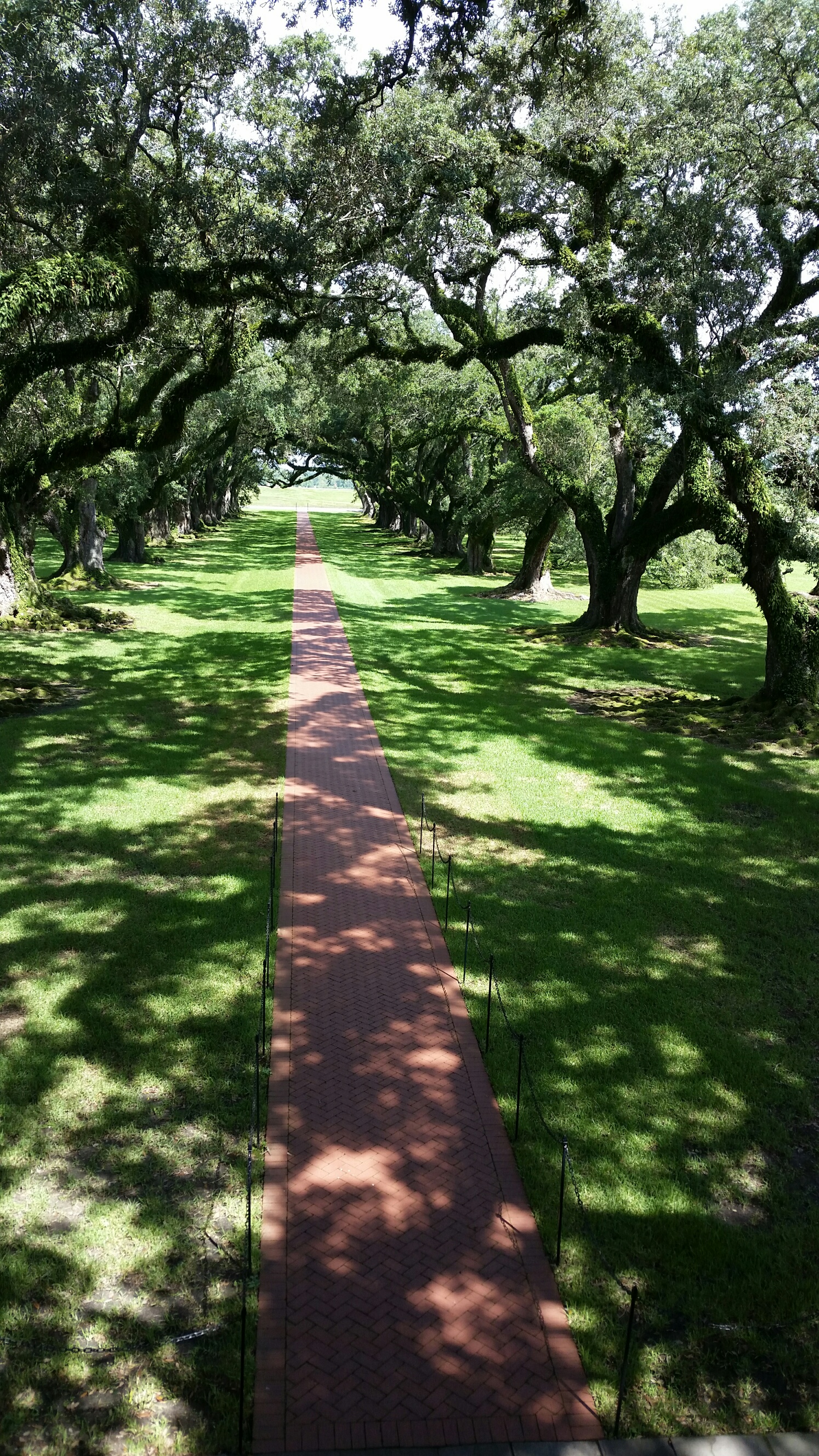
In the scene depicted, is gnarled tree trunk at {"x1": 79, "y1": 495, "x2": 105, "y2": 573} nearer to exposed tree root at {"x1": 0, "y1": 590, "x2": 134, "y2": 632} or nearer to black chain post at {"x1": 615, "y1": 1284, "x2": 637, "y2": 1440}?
exposed tree root at {"x1": 0, "y1": 590, "x2": 134, "y2": 632}

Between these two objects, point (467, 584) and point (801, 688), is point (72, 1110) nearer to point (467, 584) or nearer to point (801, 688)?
point (801, 688)

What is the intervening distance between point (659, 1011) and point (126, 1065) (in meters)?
3.86

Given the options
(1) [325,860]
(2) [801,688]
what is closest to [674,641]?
(2) [801,688]

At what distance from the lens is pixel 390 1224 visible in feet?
16.4

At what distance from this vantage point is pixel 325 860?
382 inches

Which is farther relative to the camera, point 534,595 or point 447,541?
point 447,541

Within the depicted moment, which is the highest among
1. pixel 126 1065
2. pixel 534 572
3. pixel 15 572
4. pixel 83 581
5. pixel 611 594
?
pixel 534 572

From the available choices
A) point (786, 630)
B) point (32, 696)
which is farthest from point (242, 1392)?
point (786, 630)

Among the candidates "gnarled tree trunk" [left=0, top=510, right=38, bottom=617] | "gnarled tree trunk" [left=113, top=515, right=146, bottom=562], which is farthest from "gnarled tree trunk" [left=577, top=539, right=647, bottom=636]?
"gnarled tree trunk" [left=113, top=515, right=146, bottom=562]

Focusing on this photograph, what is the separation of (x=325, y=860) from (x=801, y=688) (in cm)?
906

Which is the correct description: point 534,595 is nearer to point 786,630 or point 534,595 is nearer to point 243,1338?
point 786,630

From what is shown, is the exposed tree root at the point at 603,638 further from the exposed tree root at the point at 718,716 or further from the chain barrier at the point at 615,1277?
the chain barrier at the point at 615,1277

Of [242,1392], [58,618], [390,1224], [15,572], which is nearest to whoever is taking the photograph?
[242,1392]

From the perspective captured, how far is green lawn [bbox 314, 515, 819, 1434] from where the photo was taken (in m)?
4.58
